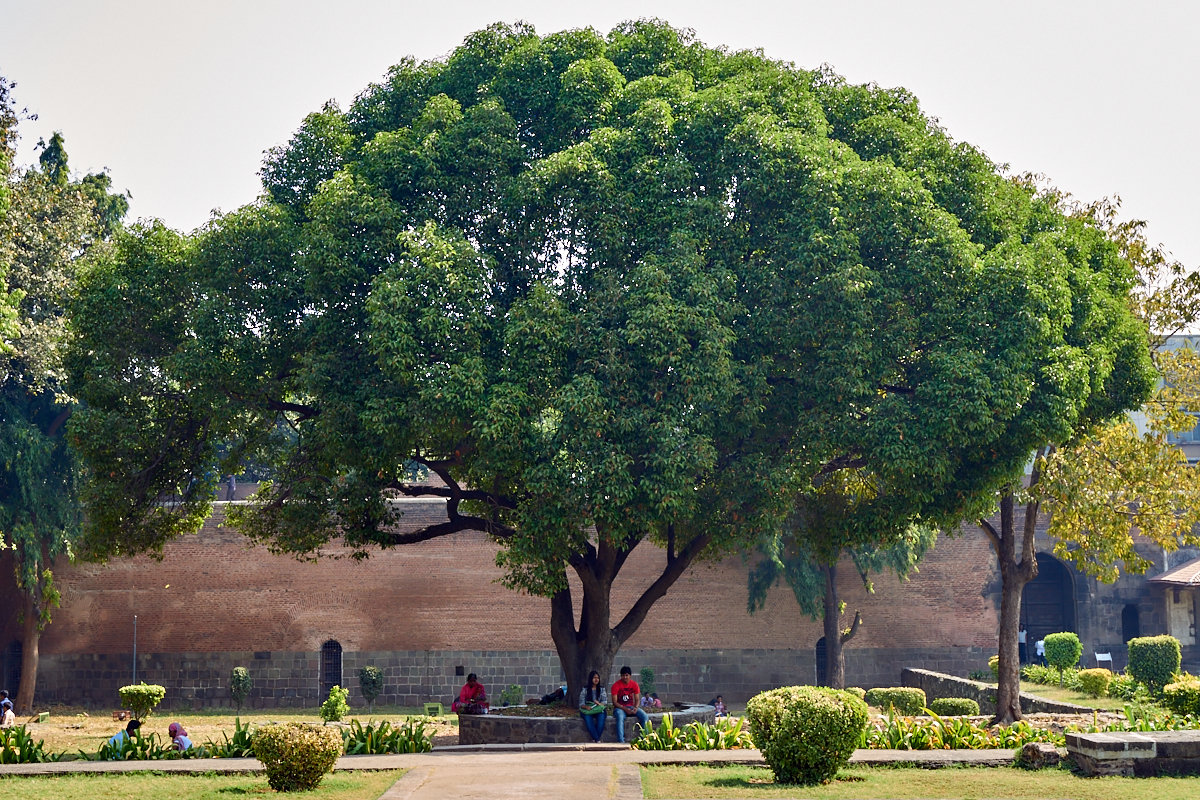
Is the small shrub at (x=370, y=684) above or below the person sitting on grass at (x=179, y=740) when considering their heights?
below

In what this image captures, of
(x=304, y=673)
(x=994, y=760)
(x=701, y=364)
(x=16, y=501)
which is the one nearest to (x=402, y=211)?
(x=701, y=364)

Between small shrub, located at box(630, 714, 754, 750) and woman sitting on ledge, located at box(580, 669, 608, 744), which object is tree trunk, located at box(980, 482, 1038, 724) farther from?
woman sitting on ledge, located at box(580, 669, 608, 744)

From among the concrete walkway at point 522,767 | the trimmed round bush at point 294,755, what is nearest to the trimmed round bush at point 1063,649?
the concrete walkway at point 522,767

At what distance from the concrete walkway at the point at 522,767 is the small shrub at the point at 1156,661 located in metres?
12.1

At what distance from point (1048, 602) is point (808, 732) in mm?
25191

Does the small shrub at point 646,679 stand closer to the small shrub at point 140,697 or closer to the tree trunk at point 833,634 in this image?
the tree trunk at point 833,634

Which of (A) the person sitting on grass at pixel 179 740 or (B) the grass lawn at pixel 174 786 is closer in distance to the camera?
(B) the grass lawn at pixel 174 786

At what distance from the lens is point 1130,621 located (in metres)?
32.8

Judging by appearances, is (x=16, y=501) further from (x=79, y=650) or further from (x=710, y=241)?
(x=710, y=241)

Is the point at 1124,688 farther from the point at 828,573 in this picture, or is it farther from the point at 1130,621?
the point at 1130,621

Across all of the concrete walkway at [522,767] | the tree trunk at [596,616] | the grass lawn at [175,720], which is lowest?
the grass lawn at [175,720]

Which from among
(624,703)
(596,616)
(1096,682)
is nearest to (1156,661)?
(1096,682)

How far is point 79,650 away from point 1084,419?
23.2 m

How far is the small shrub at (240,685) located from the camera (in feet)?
92.6
